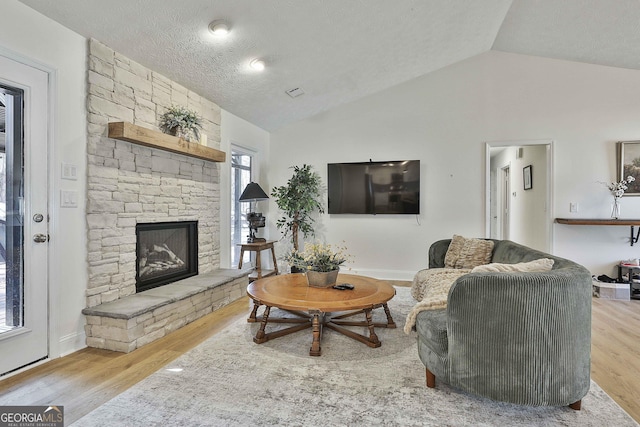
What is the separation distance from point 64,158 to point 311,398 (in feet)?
7.69

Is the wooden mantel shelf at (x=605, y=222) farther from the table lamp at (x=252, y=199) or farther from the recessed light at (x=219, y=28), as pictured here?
the recessed light at (x=219, y=28)

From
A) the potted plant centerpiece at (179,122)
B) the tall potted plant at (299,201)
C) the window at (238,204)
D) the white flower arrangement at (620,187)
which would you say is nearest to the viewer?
the potted plant centerpiece at (179,122)

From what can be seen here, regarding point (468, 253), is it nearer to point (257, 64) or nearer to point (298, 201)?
point (298, 201)

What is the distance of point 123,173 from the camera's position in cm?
282

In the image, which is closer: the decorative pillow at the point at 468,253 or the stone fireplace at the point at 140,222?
the stone fireplace at the point at 140,222

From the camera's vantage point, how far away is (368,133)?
16.4ft

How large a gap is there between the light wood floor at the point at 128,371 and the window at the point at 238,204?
192 centimetres

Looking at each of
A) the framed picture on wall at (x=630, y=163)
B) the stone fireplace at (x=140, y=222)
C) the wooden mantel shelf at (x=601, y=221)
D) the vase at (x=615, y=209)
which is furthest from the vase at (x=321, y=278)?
the framed picture on wall at (x=630, y=163)

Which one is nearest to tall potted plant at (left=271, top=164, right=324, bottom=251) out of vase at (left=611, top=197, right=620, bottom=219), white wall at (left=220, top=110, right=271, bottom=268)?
white wall at (left=220, top=110, right=271, bottom=268)

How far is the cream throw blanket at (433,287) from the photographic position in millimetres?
2033

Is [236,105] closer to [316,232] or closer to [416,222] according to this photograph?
[316,232]

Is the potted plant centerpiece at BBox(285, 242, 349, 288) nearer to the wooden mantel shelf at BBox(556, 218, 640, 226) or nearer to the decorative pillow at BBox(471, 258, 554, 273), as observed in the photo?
the decorative pillow at BBox(471, 258, 554, 273)

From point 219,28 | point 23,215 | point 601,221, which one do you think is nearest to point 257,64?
point 219,28

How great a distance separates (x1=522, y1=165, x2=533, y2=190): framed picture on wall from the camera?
516 cm
